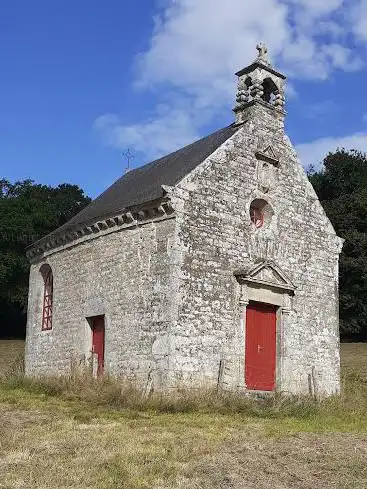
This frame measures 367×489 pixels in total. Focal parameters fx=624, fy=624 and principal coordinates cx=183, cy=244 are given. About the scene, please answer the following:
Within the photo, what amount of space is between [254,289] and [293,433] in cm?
538

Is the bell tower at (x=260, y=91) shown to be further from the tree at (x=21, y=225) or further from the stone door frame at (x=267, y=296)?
the tree at (x=21, y=225)

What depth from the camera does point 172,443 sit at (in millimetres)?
9148

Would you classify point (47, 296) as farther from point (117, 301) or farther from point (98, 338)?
point (117, 301)

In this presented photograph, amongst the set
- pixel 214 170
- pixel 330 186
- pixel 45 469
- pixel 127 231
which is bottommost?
pixel 45 469

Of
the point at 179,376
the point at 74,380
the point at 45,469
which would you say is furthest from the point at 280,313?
the point at 45,469

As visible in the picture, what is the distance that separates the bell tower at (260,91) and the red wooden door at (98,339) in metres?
6.43

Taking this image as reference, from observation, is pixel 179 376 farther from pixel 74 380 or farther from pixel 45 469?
pixel 45 469

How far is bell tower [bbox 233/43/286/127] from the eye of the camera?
16.5 metres

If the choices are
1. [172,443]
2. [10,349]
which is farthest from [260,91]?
[10,349]

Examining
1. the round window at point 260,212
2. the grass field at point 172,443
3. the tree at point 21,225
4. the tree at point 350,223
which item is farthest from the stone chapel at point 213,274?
the tree at point 21,225

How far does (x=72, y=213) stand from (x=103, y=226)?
31962 millimetres

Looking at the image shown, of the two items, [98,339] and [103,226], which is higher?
[103,226]

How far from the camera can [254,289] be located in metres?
15.3

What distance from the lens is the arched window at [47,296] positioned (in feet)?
61.7
